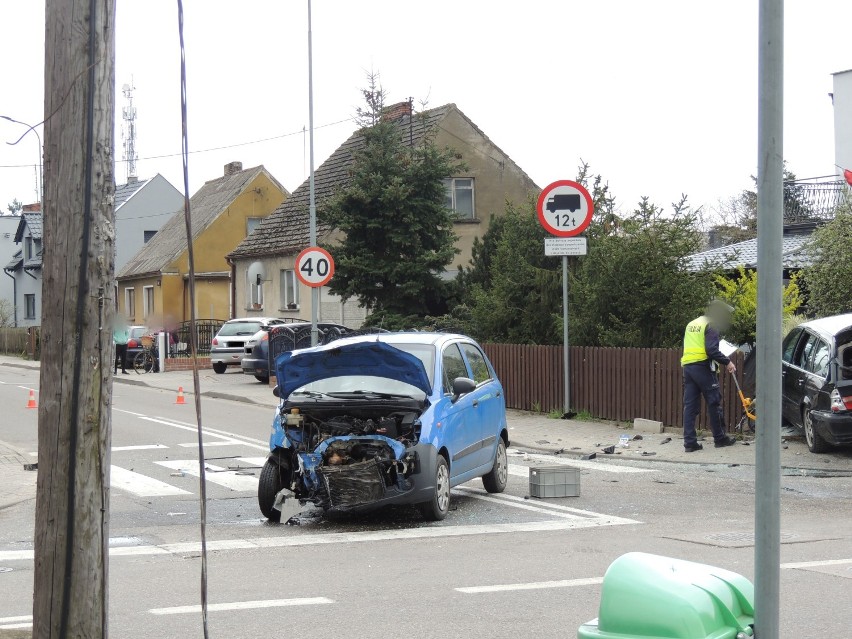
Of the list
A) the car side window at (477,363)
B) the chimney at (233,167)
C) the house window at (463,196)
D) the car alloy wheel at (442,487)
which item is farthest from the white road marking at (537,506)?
the chimney at (233,167)

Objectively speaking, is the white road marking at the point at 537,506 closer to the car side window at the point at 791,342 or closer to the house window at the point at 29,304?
the car side window at the point at 791,342

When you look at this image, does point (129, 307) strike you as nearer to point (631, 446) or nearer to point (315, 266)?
point (631, 446)

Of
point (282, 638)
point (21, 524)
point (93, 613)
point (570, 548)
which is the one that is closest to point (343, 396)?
point (570, 548)

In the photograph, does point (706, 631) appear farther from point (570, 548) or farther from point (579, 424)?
point (579, 424)

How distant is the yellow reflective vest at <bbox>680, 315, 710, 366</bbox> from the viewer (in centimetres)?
1479

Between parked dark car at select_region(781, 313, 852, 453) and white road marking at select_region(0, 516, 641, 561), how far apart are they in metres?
4.18

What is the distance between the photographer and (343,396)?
10.4 m

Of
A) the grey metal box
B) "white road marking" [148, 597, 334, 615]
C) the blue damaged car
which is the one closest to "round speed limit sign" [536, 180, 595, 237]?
the grey metal box

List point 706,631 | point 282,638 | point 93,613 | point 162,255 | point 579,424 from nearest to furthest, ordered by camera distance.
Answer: point 706,631, point 93,613, point 282,638, point 579,424, point 162,255

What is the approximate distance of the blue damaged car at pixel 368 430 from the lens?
397 inches

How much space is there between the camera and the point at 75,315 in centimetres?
419

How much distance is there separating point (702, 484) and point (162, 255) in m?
32.8

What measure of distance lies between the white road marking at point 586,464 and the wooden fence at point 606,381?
8.08 feet

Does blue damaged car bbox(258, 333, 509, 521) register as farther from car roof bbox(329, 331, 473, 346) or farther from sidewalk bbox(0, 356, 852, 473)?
sidewalk bbox(0, 356, 852, 473)
